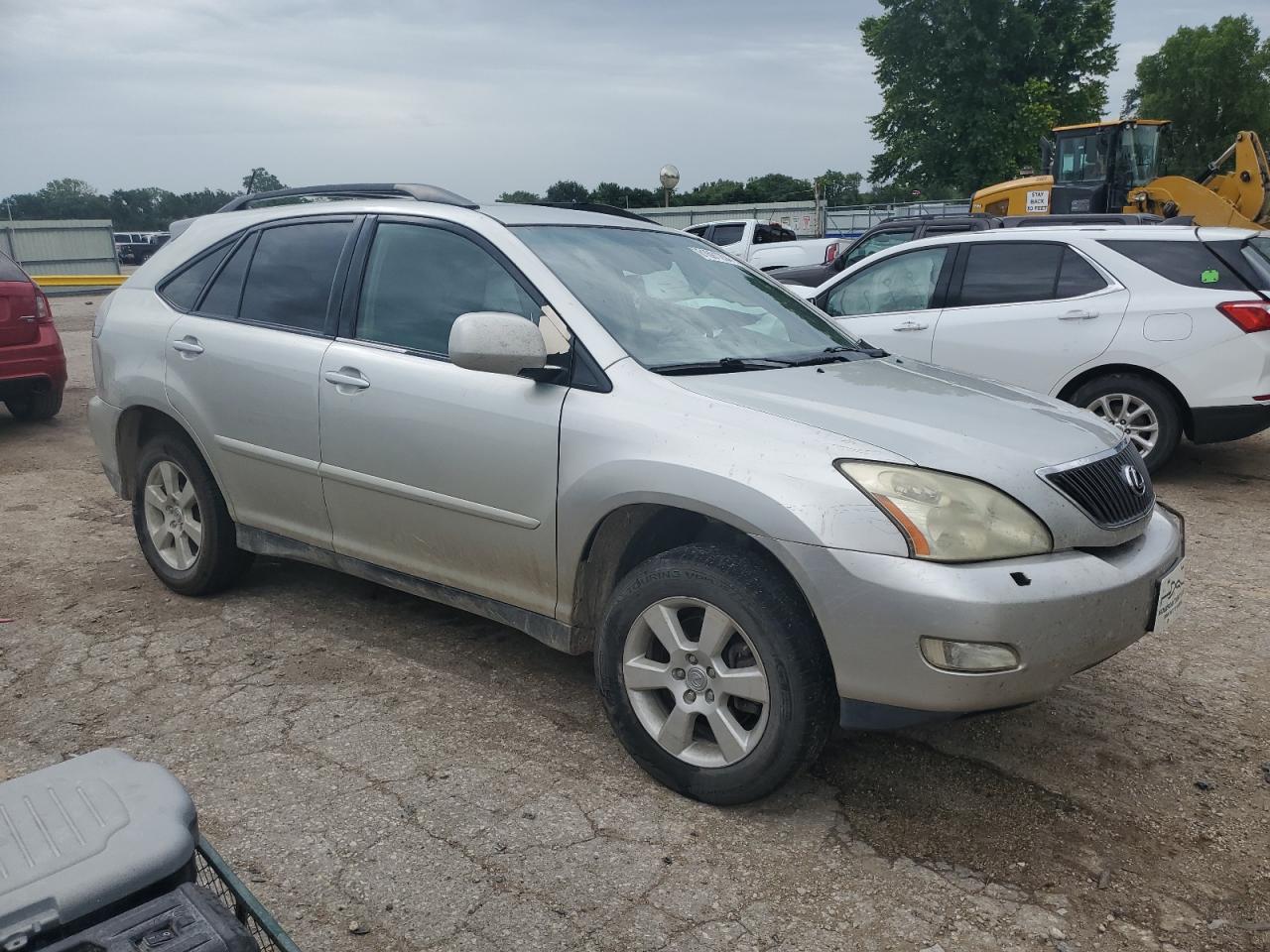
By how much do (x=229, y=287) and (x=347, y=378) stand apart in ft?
3.32

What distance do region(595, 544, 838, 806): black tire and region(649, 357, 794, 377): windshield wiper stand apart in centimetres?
58

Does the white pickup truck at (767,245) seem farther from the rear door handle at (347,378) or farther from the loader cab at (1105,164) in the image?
the rear door handle at (347,378)

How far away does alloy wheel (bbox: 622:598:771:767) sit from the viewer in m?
2.85

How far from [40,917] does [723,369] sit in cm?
238

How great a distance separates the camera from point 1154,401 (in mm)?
6605

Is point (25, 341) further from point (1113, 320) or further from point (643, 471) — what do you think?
point (1113, 320)

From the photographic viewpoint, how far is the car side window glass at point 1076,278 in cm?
684

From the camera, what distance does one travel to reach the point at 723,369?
3.30 m

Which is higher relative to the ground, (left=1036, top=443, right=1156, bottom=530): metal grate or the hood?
the hood

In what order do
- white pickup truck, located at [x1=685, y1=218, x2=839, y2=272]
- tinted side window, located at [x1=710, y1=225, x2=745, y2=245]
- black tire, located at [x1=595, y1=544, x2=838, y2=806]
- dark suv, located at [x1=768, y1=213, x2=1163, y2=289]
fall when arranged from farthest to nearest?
tinted side window, located at [x1=710, y1=225, x2=745, y2=245], white pickup truck, located at [x1=685, y1=218, x2=839, y2=272], dark suv, located at [x1=768, y1=213, x2=1163, y2=289], black tire, located at [x1=595, y1=544, x2=838, y2=806]

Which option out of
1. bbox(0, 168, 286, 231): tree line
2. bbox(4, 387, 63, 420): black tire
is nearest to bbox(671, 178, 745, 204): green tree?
bbox(0, 168, 286, 231): tree line

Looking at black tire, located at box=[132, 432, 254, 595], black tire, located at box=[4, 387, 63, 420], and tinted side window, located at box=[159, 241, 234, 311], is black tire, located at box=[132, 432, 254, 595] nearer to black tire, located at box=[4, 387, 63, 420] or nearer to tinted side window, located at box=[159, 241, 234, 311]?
tinted side window, located at box=[159, 241, 234, 311]

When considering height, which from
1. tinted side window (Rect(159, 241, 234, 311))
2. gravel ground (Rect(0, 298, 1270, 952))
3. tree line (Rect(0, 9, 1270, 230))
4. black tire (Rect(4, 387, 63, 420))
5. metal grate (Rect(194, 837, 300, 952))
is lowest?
gravel ground (Rect(0, 298, 1270, 952))

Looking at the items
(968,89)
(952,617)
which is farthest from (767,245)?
(968,89)
